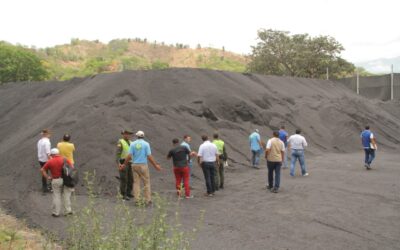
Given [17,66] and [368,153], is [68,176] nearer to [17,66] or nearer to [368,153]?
[368,153]

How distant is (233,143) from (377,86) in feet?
79.6

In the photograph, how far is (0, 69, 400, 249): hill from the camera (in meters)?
8.92

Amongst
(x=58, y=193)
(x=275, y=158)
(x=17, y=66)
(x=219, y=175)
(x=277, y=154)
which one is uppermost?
(x=17, y=66)

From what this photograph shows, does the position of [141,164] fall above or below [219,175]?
above

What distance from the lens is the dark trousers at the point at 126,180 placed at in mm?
11383

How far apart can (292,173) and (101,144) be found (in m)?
6.35

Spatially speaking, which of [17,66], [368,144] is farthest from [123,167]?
[17,66]

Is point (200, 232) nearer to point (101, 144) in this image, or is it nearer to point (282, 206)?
point (282, 206)

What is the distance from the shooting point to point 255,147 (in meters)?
16.4

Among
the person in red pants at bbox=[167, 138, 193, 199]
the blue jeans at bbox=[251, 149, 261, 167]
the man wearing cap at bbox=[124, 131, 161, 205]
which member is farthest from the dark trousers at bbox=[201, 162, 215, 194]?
the blue jeans at bbox=[251, 149, 261, 167]

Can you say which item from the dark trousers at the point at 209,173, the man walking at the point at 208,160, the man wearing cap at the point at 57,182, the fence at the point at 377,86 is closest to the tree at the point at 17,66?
the fence at the point at 377,86

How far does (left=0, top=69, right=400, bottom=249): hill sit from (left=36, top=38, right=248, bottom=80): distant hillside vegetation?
133 feet

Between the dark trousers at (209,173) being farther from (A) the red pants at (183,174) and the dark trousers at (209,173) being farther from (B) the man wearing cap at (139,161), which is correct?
(B) the man wearing cap at (139,161)

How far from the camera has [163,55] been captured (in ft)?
272
